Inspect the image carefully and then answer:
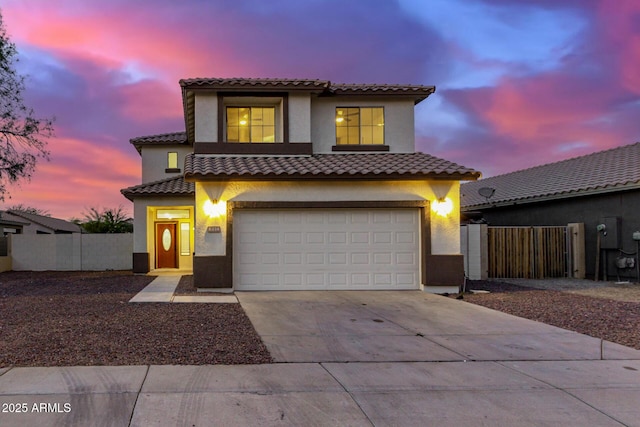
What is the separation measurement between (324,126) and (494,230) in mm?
7136

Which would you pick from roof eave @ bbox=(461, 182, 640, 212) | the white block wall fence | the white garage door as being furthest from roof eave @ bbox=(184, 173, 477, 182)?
the white block wall fence

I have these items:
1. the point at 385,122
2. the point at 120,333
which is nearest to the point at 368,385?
the point at 120,333

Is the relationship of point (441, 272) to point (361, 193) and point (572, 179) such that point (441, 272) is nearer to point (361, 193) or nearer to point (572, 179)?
point (361, 193)

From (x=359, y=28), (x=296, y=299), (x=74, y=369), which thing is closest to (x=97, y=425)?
(x=74, y=369)

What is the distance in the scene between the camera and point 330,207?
42.8 feet

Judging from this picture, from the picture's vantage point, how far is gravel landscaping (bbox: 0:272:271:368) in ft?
20.2

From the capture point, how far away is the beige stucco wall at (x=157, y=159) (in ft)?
72.8

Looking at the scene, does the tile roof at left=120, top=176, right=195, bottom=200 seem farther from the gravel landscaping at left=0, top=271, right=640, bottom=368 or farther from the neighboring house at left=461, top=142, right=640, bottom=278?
the neighboring house at left=461, top=142, right=640, bottom=278

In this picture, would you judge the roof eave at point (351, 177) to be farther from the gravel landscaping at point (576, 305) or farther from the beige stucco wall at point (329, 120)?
the gravel landscaping at point (576, 305)

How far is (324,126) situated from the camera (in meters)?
15.8

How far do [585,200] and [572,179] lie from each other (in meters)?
2.11

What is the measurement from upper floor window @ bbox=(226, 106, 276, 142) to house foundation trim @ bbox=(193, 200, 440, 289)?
3336mm

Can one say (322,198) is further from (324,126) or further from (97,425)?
(97,425)

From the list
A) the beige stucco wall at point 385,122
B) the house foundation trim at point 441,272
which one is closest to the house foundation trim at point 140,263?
the beige stucco wall at point 385,122
